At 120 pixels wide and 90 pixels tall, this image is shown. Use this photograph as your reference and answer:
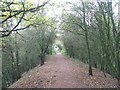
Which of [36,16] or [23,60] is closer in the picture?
[36,16]

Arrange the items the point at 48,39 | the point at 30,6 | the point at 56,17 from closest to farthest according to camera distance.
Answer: the point at 30,6, the point at 56,17, the point at 48,39

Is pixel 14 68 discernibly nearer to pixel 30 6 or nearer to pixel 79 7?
pixel 79 7

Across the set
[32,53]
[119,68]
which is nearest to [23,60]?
[32,53]

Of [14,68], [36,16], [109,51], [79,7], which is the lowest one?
[14,68]

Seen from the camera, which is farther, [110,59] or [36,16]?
[36,16]

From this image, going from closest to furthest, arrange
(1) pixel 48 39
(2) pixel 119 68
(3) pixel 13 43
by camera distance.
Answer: (2) pixel 119 68 → (3) pixel 13 43 → (1) pixel 48 39

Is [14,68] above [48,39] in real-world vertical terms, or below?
below

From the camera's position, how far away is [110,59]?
827 centimetres

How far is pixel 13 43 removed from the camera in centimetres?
2375

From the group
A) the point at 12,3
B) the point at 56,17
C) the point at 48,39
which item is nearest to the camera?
the point at 12,3

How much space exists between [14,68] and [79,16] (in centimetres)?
1179

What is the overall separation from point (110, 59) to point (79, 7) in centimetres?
1077

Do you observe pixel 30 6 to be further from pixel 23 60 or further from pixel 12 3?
pixel 23 60

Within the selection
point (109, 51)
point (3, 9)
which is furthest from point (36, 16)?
point (109, 51)
